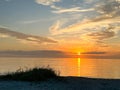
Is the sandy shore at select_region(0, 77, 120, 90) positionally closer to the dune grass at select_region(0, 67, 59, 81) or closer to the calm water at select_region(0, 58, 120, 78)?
the dune grass at select_region(0, 67, 59, 81)

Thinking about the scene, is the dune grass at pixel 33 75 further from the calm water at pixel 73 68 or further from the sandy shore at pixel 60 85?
the calm water at pixel 73 68

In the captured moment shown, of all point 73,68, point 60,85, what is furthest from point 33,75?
point 73,68

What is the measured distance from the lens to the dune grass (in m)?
16.2

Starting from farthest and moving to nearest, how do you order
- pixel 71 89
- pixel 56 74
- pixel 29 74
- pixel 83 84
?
pixel 56 74
pixel 29 74
pixel 83 84
pixel 71 89

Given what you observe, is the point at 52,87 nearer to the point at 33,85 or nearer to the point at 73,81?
the point at 33,85

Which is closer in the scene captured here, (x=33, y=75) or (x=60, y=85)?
(x=60, y=85)

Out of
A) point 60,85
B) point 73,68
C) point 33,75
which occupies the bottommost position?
point 60,85

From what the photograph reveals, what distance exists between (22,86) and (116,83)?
4599 mm

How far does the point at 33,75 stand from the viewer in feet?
53.6

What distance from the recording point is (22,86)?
14328 mm

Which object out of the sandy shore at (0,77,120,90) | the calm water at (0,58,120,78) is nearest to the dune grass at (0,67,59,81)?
the sandy shore at (0,77,120,90)

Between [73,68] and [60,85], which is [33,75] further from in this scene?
[73,68]

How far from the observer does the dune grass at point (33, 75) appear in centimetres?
1623

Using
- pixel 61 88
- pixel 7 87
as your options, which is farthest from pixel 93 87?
pixel 7 87
